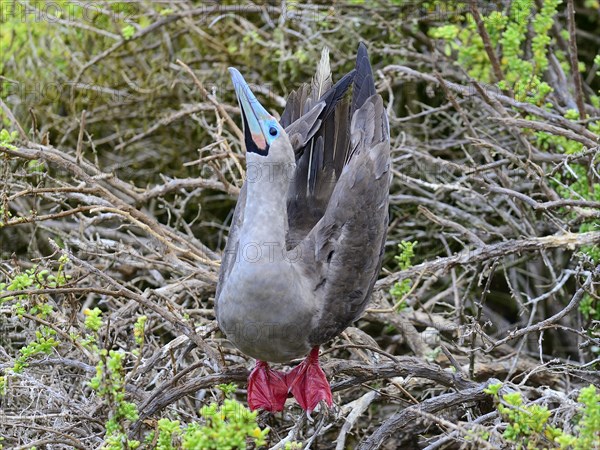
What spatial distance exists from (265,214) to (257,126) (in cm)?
45

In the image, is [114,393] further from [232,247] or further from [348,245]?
[348,245]

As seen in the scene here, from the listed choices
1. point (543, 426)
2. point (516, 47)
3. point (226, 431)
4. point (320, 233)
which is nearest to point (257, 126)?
point (320, 233)

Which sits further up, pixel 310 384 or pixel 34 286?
pixel 34 286

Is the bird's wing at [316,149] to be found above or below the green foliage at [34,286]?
above

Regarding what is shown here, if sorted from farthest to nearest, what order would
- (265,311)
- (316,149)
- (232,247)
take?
(316,149) → (232,247) → (265,311)

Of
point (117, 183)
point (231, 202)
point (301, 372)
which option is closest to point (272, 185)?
point (301, 372)

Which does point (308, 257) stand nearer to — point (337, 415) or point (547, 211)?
point (337, 415)

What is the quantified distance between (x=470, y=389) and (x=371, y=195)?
1.13m

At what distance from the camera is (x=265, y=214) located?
166 inches

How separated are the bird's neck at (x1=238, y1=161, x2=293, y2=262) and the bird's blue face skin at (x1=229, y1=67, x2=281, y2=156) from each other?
87 millimetres

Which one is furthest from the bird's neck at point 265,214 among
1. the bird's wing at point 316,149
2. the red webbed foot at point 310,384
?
the red webbed foot at point 310,384

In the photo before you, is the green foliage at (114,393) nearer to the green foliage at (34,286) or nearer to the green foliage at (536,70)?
the green foliage at (34,286)

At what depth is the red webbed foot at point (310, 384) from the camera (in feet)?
14.3

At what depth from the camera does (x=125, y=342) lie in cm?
507
